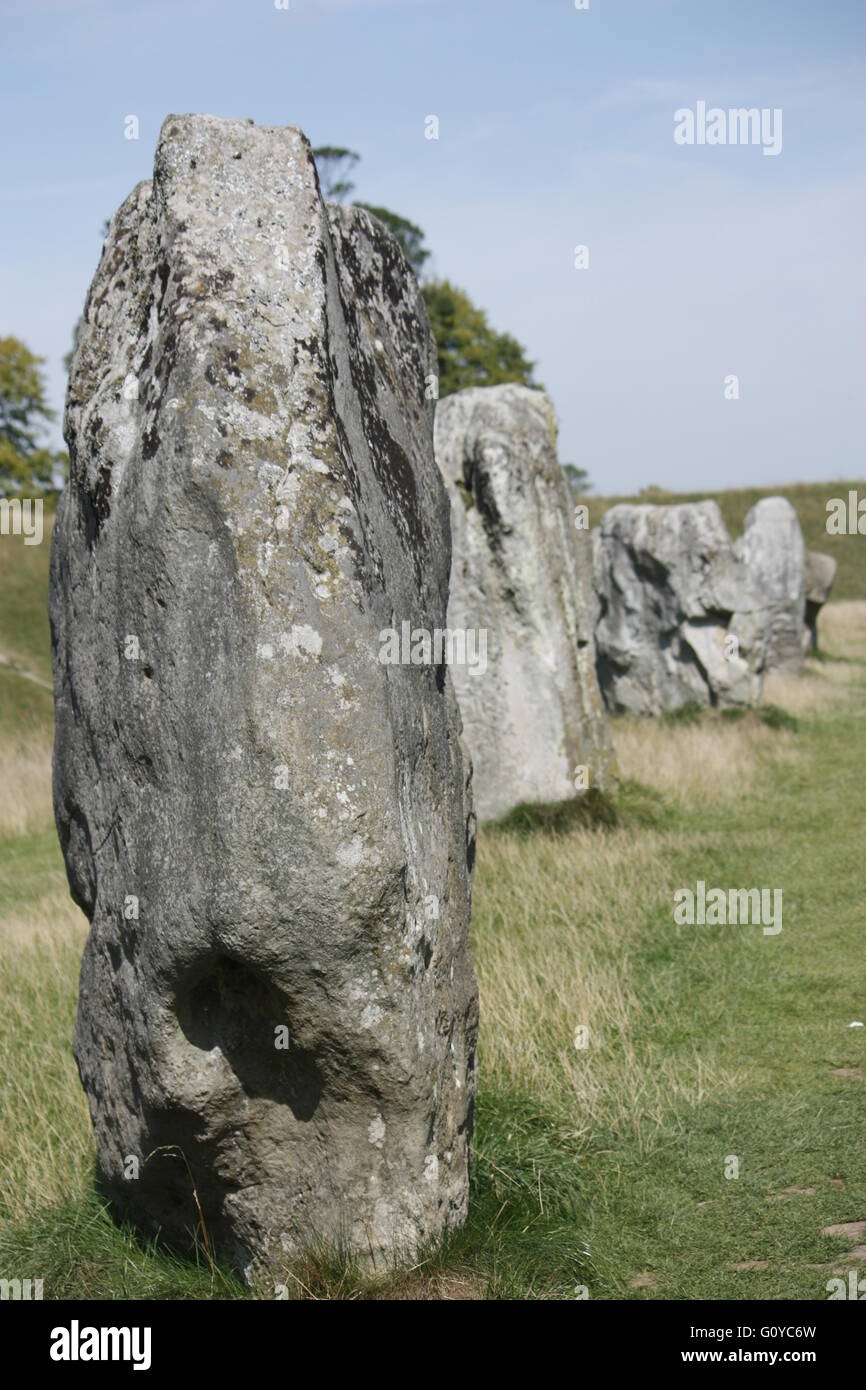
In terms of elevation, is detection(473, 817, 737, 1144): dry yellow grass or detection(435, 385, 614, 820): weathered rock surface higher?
detection(435, 385, 614, 820): weathered rock surface

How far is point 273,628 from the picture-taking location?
336 cm

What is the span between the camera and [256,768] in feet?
10.9

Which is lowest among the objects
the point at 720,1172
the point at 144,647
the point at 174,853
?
the point at 720,1172

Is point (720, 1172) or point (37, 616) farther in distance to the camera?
point (37, 616)

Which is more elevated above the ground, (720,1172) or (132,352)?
(132,352)

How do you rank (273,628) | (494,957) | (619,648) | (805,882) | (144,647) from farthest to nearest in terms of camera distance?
(619,648) → (805,882) → (494,957) → (144,647) → (273,628)

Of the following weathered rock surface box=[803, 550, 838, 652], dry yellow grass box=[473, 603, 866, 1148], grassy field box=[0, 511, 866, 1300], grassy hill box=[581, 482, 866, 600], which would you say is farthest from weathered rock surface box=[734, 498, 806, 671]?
grassy hill box=[581, 482, 866, 600]

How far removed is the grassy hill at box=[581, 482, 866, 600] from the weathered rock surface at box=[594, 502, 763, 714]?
58.4ft

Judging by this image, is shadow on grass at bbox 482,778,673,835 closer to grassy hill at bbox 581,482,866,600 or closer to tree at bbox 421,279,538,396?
grassy hill at bbox 581,482,866,600

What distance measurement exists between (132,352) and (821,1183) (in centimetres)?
345

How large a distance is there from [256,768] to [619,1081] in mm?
2464

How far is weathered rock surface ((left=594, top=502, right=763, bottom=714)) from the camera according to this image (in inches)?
552

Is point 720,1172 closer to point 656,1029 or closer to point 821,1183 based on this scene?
point 821,1183
